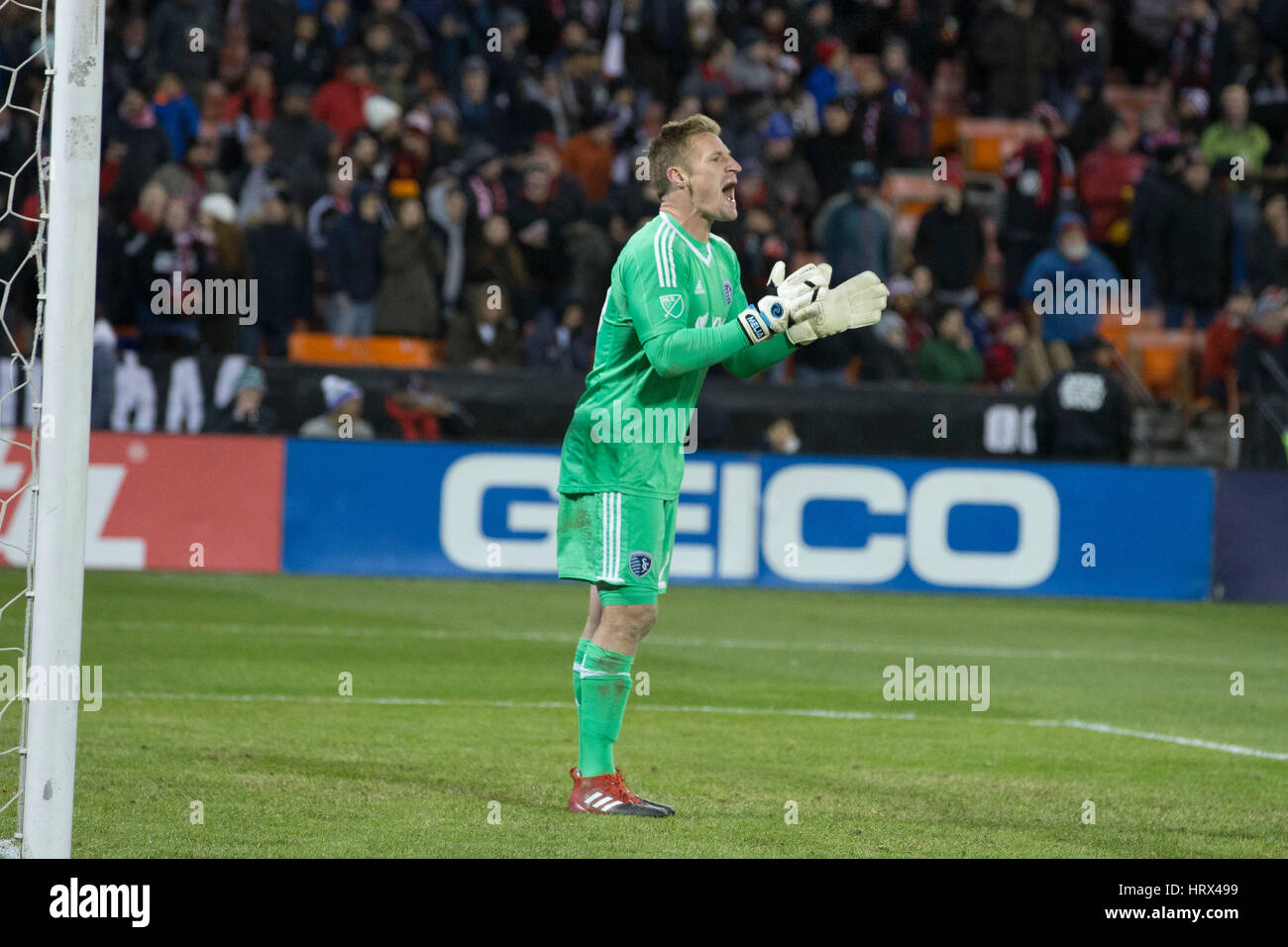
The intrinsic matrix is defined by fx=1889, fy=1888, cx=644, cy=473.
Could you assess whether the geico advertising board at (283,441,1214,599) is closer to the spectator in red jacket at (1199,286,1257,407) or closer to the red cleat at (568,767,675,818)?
the spectator in red jacket at (1199,286,1257,407)

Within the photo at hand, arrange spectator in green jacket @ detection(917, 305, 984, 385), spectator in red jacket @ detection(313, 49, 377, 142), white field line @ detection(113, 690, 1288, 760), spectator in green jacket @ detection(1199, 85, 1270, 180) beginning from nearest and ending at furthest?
white field line @ detection(113, 690, 1288, 760), spectator in green jacket @ detection(917, 305, 984, 385), spectator in red jacket @ detection(313, 49, 377, 142), spectator in green jacket @ detection(1199, 85, 1270, 180)

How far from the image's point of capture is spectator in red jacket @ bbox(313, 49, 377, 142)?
19.0 m

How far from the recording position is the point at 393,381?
16.1m

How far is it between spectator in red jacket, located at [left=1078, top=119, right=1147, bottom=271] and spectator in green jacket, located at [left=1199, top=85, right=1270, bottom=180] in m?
0.80

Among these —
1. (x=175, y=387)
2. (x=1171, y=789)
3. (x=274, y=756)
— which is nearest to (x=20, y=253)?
(x=175, y=387)

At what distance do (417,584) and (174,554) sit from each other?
6.33 ft

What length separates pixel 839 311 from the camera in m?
5.89

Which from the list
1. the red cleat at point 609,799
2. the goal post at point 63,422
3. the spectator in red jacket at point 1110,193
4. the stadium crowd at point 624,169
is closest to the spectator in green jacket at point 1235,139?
the stadium crowd at point 624,169

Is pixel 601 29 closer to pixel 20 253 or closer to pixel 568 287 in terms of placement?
pixel 568 287

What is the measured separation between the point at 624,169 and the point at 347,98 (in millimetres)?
2883
